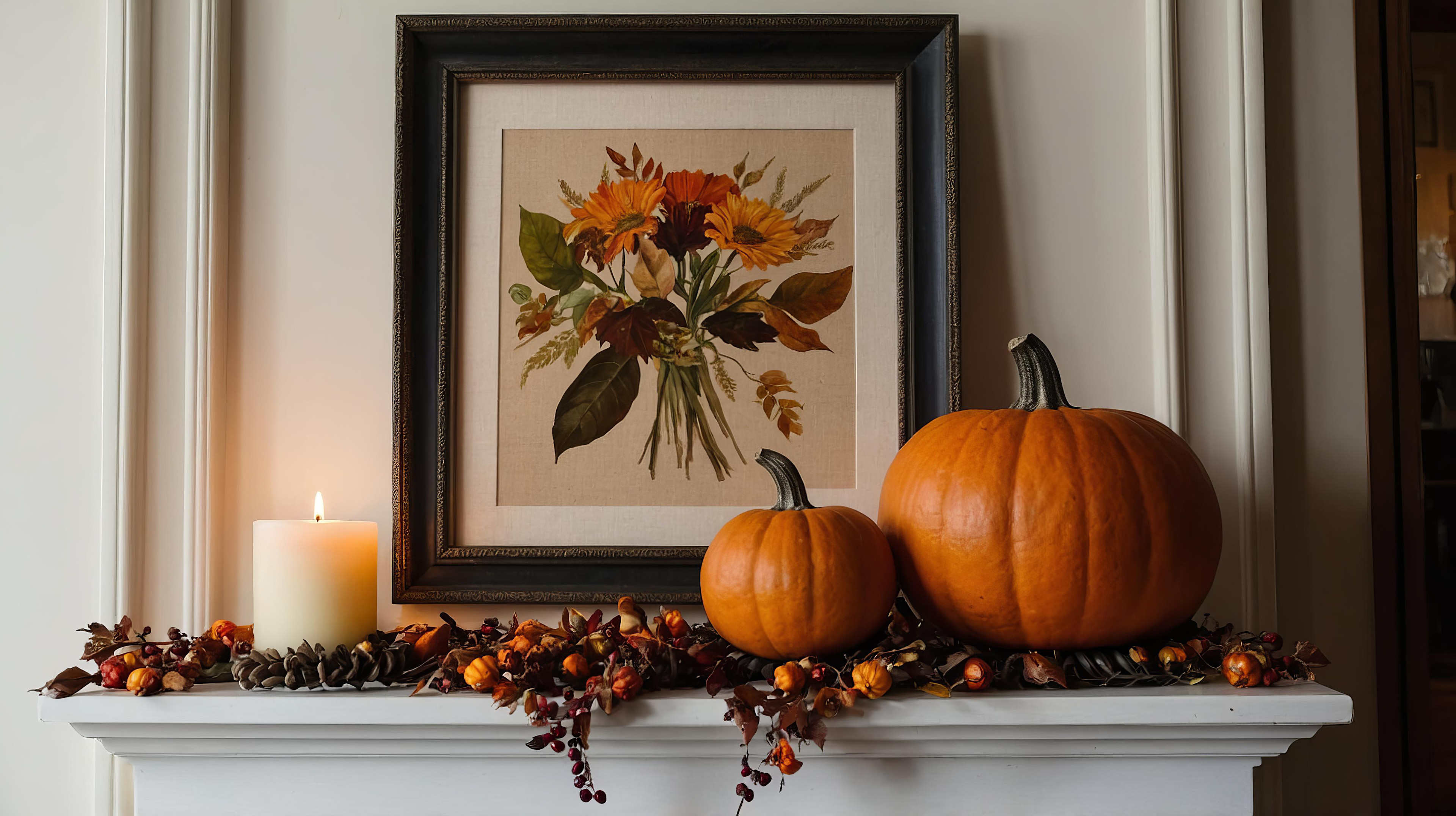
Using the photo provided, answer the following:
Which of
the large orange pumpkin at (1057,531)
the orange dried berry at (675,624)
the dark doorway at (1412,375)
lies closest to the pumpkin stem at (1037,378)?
the large orange pumpkin at (1057,531)

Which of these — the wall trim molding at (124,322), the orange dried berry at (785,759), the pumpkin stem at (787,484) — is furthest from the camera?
the wall trim molding at (124,322)

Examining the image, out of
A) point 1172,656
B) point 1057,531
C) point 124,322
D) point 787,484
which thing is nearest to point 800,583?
point 787,484

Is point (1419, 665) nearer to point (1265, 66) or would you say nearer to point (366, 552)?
point (1265, 66)

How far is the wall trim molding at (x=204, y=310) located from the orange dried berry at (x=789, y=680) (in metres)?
0.69

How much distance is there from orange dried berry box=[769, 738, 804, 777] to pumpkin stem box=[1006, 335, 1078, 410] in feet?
1.21

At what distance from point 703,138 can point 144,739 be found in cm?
82

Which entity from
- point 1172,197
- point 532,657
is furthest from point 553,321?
point 1172,197

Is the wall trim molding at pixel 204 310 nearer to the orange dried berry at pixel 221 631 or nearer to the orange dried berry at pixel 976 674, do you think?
the orange dried berry at pixel 221 631

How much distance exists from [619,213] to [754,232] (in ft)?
0.53

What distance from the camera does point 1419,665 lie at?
37.2 inches

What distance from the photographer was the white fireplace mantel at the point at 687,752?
691 mm

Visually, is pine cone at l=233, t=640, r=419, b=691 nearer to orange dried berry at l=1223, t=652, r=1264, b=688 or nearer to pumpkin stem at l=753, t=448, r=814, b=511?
pumpkin stem at l=753, t=448, r=814, b=511

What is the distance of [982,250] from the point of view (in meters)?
0.99

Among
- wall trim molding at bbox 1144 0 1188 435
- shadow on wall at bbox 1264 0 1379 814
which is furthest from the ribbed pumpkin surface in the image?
shadow on wall at bbox 1264 0 1379 814
